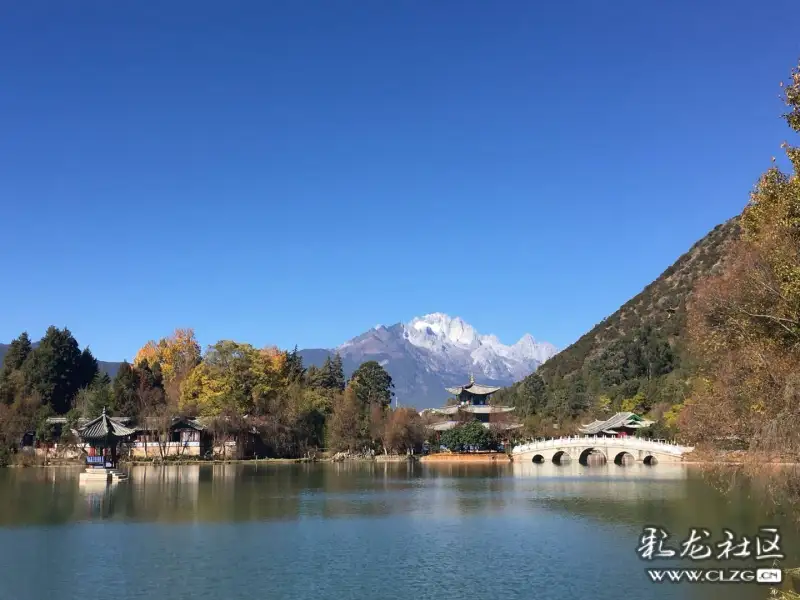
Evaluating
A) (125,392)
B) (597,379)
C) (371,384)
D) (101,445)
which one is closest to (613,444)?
(371,384)

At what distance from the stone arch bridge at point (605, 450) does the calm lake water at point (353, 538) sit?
45.2ft

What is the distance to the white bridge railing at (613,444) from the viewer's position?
4947 centimetres

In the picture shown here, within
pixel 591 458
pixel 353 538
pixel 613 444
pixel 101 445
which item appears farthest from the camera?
pixel 591 458

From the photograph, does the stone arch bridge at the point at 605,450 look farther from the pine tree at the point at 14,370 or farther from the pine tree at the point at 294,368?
the pine tree at the point at 14,370

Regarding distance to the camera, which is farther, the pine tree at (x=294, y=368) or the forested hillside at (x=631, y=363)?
the forested hillside at (x=631, y=363)

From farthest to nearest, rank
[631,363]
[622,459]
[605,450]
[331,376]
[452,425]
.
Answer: [631,363], [331,376], [452,425], [622,459], [605,450]

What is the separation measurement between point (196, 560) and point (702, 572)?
37.5 feet

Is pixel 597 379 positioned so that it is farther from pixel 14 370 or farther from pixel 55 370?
pixel 14 370

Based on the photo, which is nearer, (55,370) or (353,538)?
(353,538)

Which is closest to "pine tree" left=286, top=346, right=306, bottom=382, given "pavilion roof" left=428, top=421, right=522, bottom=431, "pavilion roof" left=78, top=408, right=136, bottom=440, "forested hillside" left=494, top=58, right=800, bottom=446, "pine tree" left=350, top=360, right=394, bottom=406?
"pine tree" left=350, top=360, right=394, bottom=406

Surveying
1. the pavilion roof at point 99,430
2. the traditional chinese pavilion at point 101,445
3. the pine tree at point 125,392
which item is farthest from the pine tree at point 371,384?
the pavilion roof at point 99,430

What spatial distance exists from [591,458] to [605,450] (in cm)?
910

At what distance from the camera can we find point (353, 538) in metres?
20.4

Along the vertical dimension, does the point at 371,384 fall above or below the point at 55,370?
below
